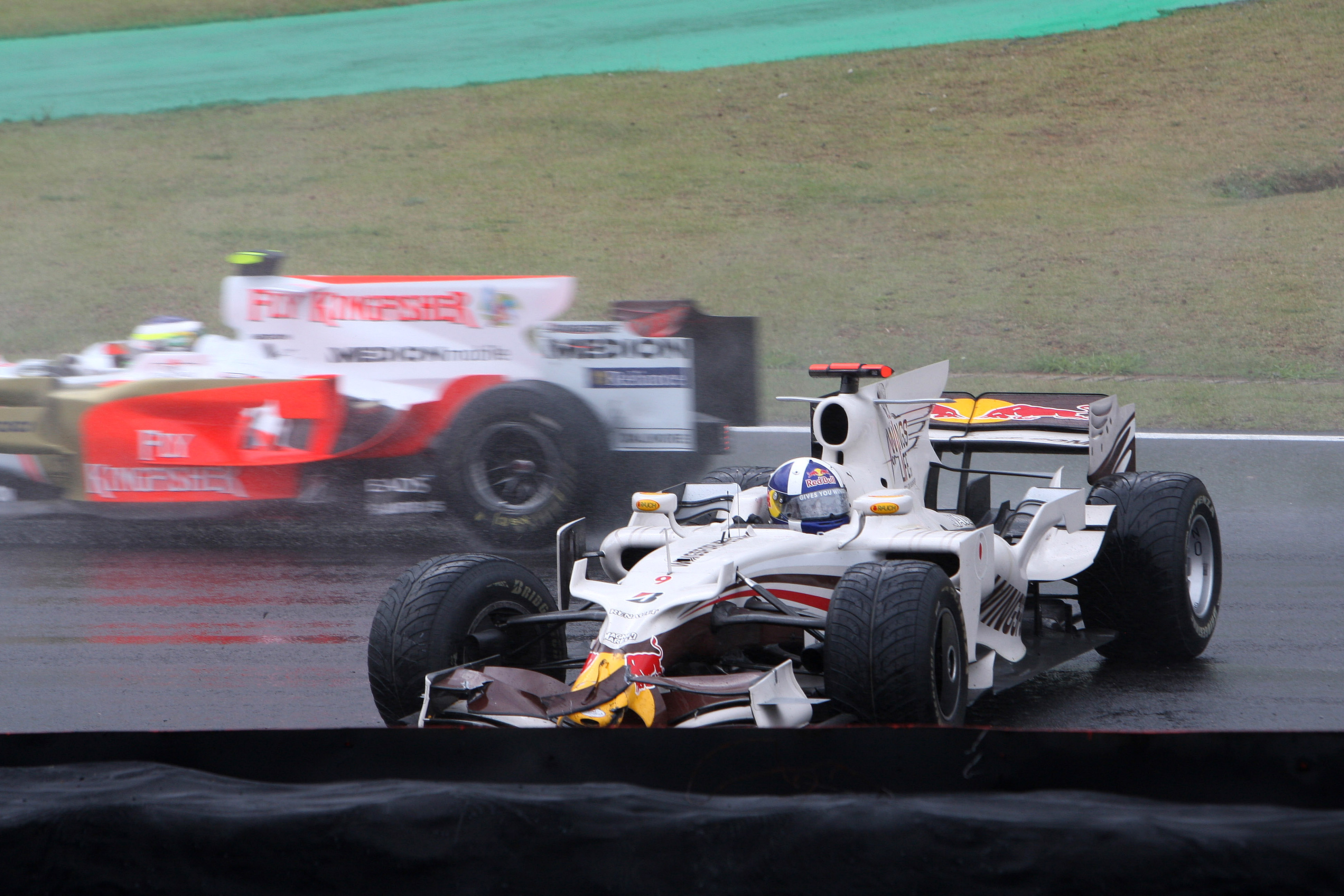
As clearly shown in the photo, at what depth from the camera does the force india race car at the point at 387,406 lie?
25.7ft

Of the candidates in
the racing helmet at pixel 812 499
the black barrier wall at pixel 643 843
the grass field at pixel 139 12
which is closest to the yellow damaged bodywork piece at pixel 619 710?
the black barrier wall at pixel 643 843

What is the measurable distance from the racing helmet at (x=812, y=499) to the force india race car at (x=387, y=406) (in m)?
3.02

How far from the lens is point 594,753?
3.40 meters

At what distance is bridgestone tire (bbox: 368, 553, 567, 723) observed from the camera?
14.4ft

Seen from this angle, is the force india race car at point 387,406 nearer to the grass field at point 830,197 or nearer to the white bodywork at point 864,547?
the white bodywork at point 864,547

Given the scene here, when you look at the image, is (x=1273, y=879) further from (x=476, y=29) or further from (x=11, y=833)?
(x=476, y=29)

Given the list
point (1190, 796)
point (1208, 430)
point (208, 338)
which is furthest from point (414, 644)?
point (1208, 430)

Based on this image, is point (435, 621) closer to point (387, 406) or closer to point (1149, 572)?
point (1149, 572)

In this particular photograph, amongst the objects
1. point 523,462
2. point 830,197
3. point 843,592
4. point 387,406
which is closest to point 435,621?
point 843,592

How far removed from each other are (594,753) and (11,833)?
1.42 meters

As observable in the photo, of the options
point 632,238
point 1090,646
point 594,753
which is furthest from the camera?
point 632,238

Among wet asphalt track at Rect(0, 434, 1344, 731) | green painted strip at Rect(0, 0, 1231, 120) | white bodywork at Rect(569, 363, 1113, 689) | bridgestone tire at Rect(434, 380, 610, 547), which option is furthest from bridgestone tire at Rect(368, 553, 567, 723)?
green painted strip at Rect(0, 0, 1231, 120)

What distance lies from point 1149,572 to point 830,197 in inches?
518

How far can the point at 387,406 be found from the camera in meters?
8.01
